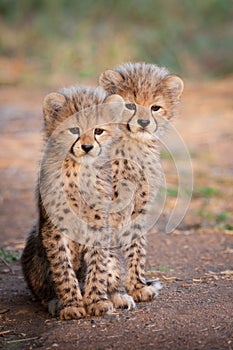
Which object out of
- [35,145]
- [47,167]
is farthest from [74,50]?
[47,167]

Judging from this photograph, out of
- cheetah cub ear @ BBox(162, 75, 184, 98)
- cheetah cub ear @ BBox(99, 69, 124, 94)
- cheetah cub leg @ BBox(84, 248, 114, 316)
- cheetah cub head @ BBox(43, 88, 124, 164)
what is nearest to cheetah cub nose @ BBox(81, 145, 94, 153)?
cheetah cub head @ BBox(43, 88, 124, 164)

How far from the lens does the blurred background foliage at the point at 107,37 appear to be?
14922 millimetres

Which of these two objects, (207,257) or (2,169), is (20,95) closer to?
(2,169)

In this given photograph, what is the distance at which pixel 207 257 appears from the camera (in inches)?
221

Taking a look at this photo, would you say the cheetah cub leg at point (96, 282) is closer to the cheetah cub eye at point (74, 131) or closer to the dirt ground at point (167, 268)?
the dirt ground at point (167, 268)

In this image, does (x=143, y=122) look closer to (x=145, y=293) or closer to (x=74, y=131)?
(x=74, y=131)

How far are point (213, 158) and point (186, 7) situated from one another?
26.6 ft

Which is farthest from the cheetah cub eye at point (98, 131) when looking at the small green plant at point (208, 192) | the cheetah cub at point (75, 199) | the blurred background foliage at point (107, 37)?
the blurred background foliage at point (107, 37)

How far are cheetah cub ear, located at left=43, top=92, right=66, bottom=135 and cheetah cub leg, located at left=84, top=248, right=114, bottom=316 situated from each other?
726 mm

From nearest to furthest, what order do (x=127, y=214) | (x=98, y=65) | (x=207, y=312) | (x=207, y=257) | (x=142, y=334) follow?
(x=142, y=334) → (x=207, y=312) → (x=127, y=214) → (x=207, y=257) → (x=98, y=65)

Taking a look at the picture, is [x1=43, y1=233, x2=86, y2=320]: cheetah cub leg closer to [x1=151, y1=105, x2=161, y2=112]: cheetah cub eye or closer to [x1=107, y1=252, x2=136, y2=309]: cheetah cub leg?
[x1=107, y1=252, x2=136, y2=309]: cheetah cub leg

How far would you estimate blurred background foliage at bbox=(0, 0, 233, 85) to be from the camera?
49.0 feet

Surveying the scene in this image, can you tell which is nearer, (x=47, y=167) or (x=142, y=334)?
(x=142, y=334)

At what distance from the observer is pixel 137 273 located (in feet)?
15.0
